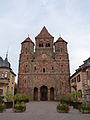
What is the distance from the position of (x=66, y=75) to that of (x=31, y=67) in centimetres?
1081

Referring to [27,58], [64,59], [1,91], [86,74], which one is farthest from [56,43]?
[1,91]

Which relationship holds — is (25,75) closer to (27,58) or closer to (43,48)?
(27,58)

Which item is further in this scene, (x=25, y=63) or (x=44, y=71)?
(x=25, y=63)

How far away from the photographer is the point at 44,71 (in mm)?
40281

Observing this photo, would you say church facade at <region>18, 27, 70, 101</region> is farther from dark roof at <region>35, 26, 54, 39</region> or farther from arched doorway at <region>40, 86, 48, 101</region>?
dark roof at <region>35, 26, 54, 39</region>

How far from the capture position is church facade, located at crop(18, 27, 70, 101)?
38.5 metres

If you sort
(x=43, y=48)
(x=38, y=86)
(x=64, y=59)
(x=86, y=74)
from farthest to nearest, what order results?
1. (x=43, y=48)
2. (x=64, y=59)
3. (x=38, y=86)
4. (x=86, y=74)

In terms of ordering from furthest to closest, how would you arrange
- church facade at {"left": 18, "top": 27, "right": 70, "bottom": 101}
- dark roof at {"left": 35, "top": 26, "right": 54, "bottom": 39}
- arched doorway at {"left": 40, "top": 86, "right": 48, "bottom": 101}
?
dark roof at {"left": 35, "top": 26, "right": 54, "bottom": 39} < arched doorway at {"left": 40, "top": 86, "right": 48, "bottom": 101} < church facade at {"left": 18, "top": 27, "right": 70, "bottom": 101}

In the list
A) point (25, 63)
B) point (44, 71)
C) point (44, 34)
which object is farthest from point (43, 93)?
point (44, 34)

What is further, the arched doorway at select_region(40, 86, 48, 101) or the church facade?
the arched doorway at select_region(40, 86, 48, 101)

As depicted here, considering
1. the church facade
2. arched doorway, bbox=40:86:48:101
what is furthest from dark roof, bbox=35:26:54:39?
arched doorway, bbox=40:86:48:101

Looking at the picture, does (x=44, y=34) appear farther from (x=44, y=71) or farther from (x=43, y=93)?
(x=43, y=93)

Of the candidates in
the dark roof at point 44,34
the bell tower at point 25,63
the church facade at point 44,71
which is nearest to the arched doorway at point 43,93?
the church facade at point 44,71

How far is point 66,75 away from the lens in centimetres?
3959
